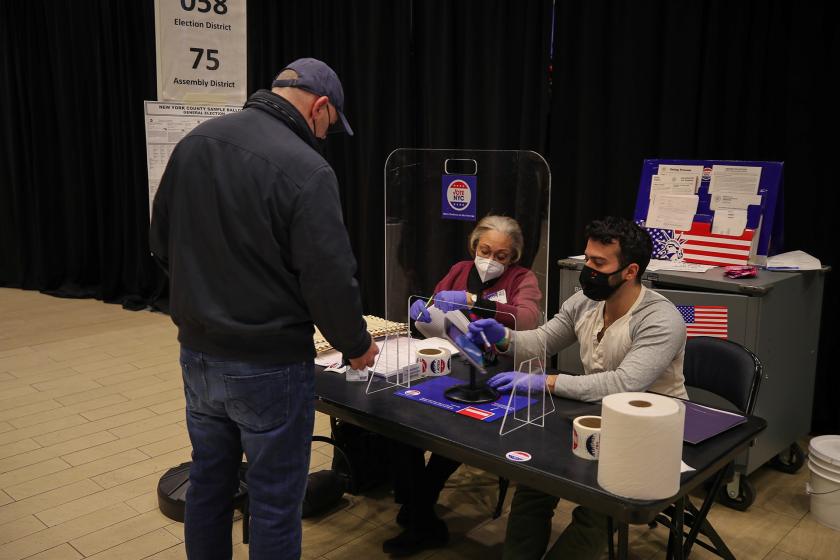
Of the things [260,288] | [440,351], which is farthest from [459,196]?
[260,288]

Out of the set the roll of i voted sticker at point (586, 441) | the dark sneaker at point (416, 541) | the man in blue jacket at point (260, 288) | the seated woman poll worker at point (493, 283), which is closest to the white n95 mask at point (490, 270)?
the seated woman poll worker at point (493, 283)

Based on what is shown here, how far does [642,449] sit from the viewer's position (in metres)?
1.59

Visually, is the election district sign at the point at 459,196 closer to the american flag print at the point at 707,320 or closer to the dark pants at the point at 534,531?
the dark pants at the point at 534,531

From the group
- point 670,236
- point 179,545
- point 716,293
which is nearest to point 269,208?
point 179,545

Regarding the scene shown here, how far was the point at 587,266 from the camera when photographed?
232cm

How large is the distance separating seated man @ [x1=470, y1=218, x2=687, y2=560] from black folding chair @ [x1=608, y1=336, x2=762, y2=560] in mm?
180

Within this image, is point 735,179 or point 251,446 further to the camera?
point 735,179

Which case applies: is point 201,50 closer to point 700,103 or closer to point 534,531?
point 700,103

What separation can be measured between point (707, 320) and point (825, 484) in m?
0.73

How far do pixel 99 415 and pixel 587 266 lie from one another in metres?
2.86

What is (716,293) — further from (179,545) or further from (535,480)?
(179,545)

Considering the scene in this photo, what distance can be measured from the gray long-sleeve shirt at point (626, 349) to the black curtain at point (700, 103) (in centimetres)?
170

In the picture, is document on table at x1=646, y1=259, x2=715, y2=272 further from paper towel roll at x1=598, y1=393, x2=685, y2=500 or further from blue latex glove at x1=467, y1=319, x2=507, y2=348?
paper towel roll at x1=598, y1=393, x2=685, y2=500

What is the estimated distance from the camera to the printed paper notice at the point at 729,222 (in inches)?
129
